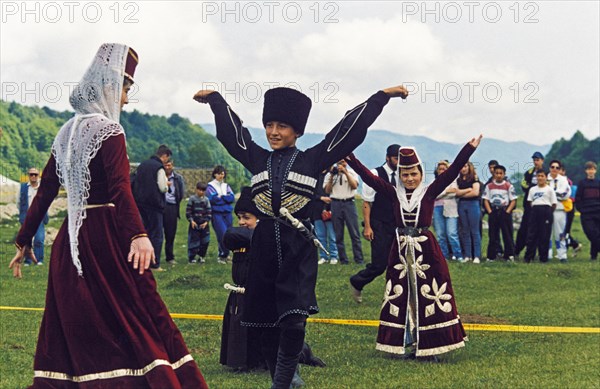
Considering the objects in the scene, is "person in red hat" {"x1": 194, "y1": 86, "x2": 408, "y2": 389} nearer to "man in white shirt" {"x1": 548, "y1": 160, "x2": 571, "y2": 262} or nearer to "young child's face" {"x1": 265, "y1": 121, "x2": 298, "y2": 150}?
"young child's face" {"x1": 265, "y1": 121, "x2": 298, "y2": 150}

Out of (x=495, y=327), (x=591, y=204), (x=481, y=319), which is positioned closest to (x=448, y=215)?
(x=591, y=204)

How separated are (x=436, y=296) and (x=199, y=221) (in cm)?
1034

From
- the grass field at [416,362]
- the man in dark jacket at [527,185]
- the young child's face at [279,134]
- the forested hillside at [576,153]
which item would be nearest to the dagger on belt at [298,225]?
the young child's face at [279,134]

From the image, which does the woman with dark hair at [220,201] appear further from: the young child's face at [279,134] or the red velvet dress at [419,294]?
the young child's face at [279,134]

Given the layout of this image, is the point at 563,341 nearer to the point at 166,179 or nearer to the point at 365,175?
the point at 365,175

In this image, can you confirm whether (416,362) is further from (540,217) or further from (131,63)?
(540,217)

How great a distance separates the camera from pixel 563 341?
985 cm

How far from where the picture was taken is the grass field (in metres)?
7.79

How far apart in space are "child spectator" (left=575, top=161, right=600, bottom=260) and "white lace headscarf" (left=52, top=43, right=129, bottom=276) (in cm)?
1625

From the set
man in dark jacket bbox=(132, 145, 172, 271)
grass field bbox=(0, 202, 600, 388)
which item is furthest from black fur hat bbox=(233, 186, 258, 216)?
man in dark jacket bbox=(132, 145, 172, 271)

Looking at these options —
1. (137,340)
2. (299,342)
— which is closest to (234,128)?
(299,342)

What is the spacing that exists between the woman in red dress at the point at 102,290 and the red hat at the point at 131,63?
15 centimetres

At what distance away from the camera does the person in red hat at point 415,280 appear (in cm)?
884

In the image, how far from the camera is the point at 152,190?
16.7 metres
